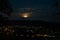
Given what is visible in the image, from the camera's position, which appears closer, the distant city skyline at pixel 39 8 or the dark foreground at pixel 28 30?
the distant city skyline at pixel 39 8

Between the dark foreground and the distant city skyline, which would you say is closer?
the distant city skyline

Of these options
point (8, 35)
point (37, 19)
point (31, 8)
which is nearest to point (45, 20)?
point (37, 19)

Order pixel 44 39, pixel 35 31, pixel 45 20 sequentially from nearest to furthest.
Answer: pixel 45 20, pixel 35 31, pixel 44 39

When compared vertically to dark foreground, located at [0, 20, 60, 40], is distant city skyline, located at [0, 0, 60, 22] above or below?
above

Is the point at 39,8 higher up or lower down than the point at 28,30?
higher up

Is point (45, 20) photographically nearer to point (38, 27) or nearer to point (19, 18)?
point (38, 27)

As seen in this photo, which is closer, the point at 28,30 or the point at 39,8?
the point at 39,8

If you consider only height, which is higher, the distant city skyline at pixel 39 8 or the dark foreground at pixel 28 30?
the distant city skyline at pixel 39 8

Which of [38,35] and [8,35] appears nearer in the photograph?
[8,35]

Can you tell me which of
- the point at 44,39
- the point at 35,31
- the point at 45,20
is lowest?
the point at 44,39

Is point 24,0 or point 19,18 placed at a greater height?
point 24,0

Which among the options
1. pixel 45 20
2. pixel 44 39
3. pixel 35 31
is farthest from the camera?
pixel 44 39
